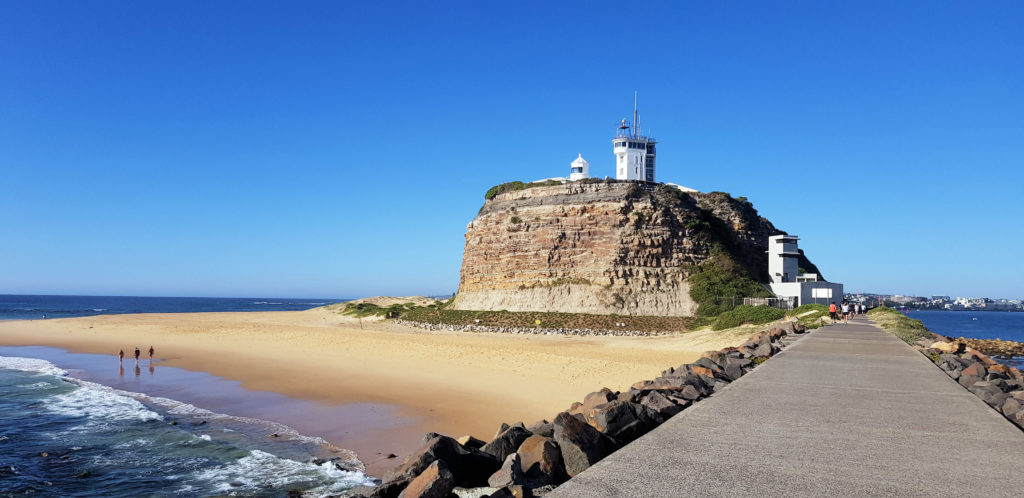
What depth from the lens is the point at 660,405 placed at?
27.1 feet

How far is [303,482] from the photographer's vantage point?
10.6m

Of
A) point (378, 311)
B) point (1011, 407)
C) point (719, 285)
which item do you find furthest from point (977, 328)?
point (1011, 407)

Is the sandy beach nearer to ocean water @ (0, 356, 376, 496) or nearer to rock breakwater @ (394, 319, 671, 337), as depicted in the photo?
ocean water @ (0, 356, 376, 496)

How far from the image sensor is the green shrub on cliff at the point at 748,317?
34125mm

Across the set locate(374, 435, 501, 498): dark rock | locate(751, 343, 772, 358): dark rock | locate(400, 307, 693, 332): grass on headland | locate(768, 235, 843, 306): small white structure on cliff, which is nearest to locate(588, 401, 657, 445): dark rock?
locate(374, 435, 501, 498): dark rock

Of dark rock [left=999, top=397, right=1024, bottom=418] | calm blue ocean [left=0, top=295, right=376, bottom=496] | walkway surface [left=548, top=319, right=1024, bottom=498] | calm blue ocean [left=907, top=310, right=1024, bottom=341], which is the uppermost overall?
walkway surface [left=548, top=319, right=1024, bottom=498]

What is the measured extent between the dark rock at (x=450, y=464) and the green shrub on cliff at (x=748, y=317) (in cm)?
3011

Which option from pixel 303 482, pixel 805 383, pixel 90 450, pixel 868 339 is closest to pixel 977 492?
pixel 805 383

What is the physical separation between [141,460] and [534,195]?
43.6 meters

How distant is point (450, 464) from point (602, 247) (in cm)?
4282

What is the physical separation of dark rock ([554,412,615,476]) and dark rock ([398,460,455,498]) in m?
1.19

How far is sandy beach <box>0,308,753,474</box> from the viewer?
604 inches

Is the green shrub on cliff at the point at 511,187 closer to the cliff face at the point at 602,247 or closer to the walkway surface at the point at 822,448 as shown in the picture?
the cliff face at the point at 602,247

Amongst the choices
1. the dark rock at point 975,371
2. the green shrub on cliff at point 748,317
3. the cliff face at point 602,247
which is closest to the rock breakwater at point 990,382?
the dark rock at point 975,371
